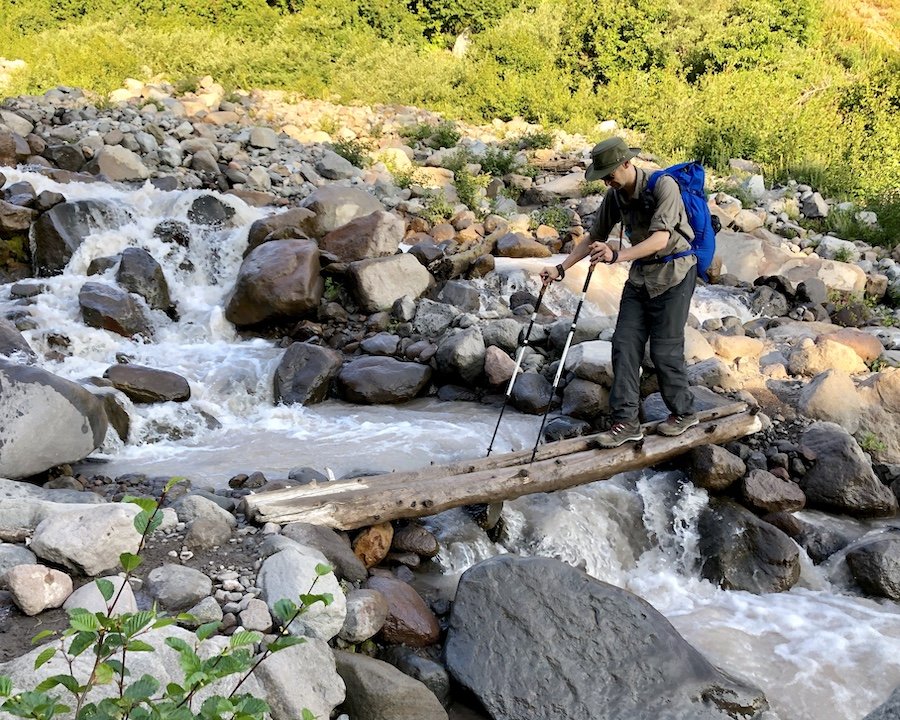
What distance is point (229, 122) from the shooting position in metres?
15.3

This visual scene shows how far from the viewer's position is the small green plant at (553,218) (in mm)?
11961

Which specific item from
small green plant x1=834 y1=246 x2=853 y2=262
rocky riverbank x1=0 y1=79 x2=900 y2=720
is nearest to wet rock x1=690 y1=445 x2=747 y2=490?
rocky riverbank x1=0 y1=79 x2=900 y2=720

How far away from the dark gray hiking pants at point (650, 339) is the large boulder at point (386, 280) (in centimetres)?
409

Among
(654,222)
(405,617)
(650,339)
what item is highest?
(654,222)

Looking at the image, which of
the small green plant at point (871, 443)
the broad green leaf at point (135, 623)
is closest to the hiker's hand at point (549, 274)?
the small green plant at point (871, 443)

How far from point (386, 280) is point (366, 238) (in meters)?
0.85

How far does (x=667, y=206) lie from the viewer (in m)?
4.61

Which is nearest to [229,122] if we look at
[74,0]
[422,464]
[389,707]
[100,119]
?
[100,119]

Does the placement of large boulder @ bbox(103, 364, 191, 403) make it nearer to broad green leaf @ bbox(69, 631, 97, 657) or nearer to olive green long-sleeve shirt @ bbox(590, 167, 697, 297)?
olive green long-sleeve shirt @ bbox(590, 167, 697, 297)

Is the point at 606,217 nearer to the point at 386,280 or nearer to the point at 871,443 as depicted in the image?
the point at 871,443

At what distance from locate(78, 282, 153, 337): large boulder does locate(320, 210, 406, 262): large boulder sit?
236cm

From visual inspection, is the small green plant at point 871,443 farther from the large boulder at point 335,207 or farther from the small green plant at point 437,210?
the small green plant at point 437,210

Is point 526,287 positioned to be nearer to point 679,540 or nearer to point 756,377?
point 756,377

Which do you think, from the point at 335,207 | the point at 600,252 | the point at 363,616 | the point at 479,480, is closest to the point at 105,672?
the point at 363,616
